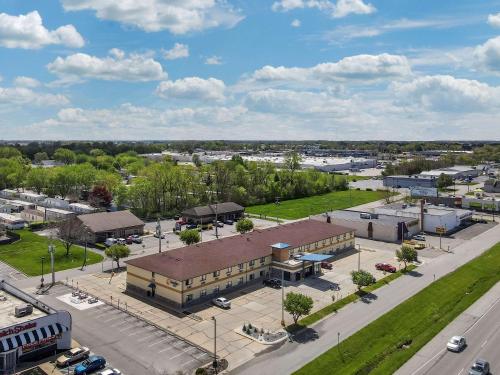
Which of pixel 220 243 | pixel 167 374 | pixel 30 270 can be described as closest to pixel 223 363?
pixel 167 374

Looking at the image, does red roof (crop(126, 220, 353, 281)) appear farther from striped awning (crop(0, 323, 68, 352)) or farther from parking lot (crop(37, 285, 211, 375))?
striped awning (crop(0, 323, 68, 352))

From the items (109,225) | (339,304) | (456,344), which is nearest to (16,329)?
(339,304)

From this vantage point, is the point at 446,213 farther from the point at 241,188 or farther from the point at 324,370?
the point at 324,370

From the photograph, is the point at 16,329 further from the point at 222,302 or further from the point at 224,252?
the point at 224,252

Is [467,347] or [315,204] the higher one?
[315,204]

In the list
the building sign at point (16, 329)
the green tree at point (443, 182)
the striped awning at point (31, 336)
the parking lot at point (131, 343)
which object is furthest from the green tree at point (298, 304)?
the green tree at point (443, 182)

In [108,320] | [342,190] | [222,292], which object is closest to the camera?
[108,320]

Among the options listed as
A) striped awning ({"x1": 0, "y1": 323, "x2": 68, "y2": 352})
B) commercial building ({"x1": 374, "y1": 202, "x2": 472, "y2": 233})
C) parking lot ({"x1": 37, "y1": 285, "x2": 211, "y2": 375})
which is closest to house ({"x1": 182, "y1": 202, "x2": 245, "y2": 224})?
commercial building ({"x1": 374, "y1": 202, "x2": 472, "y2": 233})
